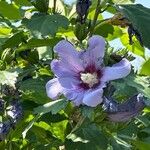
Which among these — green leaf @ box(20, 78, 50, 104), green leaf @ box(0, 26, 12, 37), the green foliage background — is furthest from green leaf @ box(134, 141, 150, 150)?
green leaf @ box(0, 26, 12, 37)

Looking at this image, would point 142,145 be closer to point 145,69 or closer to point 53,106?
point 145,69

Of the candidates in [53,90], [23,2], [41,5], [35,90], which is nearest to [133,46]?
[23,2]

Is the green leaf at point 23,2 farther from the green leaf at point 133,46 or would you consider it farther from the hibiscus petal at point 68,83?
the hibiscus petal at point 68,83

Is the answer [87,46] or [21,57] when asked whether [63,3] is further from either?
[87,46]

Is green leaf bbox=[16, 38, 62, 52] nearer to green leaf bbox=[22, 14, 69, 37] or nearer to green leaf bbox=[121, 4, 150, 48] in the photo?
green leaf bbox=[22, 14, 69, 37]

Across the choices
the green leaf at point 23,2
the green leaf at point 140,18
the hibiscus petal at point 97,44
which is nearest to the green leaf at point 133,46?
the green leaf at point 23,2

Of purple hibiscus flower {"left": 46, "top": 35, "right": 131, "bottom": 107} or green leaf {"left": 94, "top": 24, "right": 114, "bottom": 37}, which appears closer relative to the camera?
purple hibiscus flower {"left": 46, "top": 35, "right": 131, "bottom": 107}
